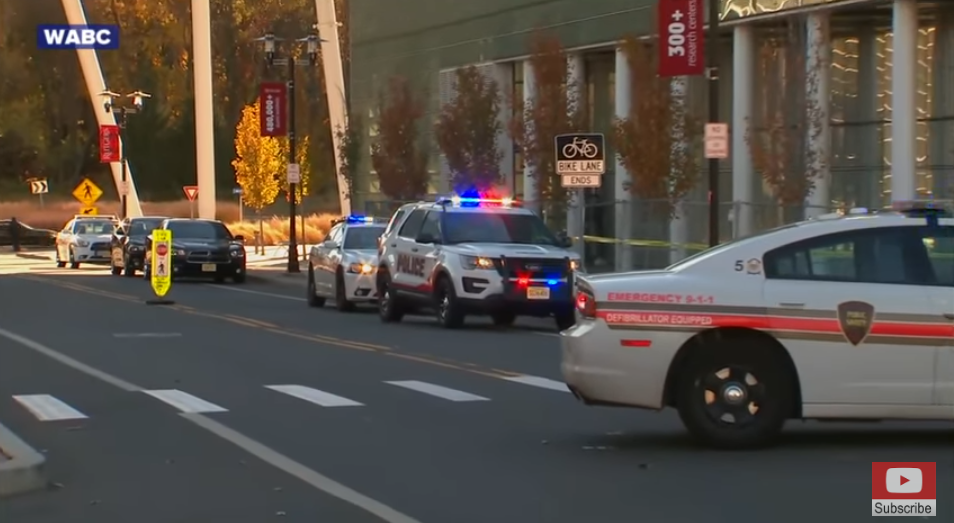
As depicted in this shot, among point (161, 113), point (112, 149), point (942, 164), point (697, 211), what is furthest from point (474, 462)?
point (161, 113)

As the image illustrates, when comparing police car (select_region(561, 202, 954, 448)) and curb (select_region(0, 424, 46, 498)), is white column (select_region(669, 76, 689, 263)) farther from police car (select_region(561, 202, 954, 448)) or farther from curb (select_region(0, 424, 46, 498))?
curb (select_region(0, 424, 46, 498))

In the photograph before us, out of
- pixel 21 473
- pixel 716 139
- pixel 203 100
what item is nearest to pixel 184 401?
pixel 21 473

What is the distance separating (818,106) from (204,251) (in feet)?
50.5

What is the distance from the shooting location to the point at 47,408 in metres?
14.5

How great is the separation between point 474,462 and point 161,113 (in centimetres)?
8202

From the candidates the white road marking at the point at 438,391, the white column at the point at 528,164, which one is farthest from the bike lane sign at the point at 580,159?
the white road marking at the point at 438,391

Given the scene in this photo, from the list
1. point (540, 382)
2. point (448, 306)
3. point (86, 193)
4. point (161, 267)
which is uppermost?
point (86, 193)

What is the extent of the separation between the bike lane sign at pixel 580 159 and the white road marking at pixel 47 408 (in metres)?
13.9

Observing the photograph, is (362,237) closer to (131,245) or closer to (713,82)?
(713,82)

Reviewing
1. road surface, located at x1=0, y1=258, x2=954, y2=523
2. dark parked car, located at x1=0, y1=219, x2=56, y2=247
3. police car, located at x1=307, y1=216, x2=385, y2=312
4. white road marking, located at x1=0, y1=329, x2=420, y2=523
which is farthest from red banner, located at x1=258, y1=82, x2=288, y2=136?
white road marking, located at x1=0, y1=329, x2=420, y2=523

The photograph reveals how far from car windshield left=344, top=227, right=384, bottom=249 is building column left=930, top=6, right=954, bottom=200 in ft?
38.0

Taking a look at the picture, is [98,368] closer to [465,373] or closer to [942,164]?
[465,373]

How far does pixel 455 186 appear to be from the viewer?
42875 millimetres

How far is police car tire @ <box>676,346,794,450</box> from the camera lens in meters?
11.3
